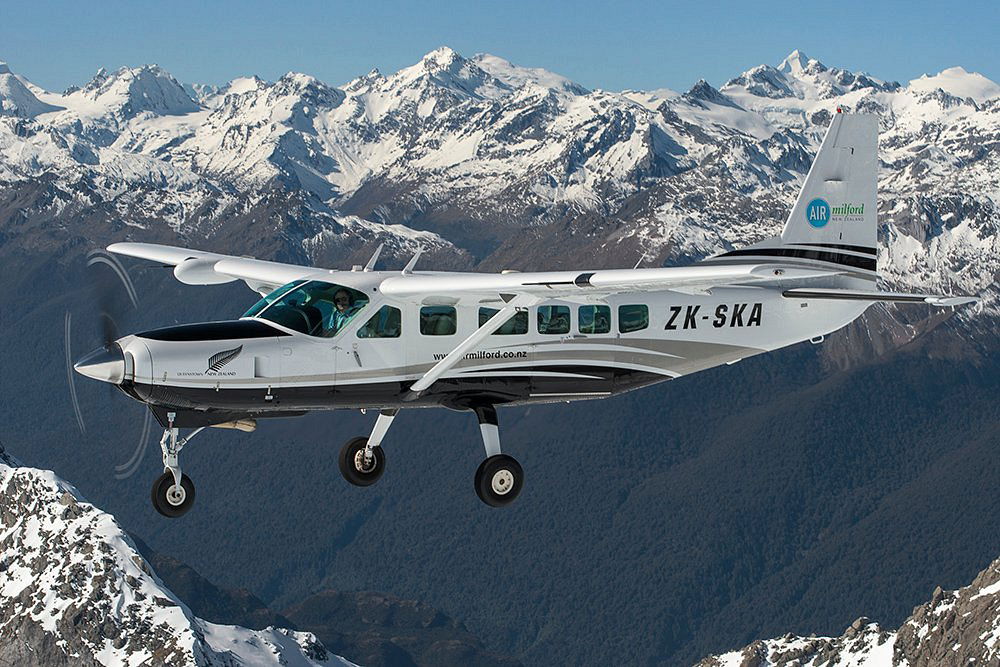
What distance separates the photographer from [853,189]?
51.1 meters

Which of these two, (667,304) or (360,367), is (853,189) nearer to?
(667,304)

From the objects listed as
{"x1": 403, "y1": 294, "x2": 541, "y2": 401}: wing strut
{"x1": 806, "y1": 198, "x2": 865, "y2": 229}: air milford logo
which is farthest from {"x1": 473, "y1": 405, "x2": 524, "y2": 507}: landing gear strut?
{"x1": 806, "y1": 198, "x2": 865, "y2": 229}: air milford logo

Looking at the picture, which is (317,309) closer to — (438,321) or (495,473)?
(438,321)

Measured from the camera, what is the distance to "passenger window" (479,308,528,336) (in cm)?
4225

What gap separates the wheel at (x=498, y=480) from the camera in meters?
41.4

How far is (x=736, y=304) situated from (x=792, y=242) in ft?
17.6

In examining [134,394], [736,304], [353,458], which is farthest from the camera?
[736,304]

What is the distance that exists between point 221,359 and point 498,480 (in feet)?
30.8

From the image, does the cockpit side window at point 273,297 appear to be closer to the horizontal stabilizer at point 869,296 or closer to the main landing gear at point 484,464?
the main landing gear at point 484,464

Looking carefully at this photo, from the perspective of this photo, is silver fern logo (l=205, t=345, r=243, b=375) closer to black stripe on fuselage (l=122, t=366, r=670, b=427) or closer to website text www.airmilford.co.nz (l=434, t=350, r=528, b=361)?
black stripe on fuselage (l=122, t=366, r=670, b=427)

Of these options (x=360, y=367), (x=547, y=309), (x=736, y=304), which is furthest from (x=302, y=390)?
(x=736, y=304)

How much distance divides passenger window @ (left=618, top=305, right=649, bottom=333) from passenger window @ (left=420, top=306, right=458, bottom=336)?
19.6 feet

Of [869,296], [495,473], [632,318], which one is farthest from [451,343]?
[869,296]

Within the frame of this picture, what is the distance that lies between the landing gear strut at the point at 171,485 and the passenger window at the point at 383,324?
5814mm
